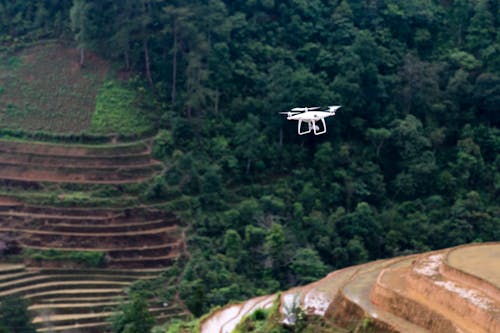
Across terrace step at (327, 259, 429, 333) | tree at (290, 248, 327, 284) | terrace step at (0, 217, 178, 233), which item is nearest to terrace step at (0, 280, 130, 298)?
terrace step at (0, 217, 178, 233)

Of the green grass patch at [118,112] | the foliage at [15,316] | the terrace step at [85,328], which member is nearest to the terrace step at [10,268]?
the terrace step at [85,328]

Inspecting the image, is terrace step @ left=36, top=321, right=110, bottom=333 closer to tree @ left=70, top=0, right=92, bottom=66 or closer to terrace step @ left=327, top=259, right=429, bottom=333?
terrace step @ left=327, top=259, right=429, bottom=333

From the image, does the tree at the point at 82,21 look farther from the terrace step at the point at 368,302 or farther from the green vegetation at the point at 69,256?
the terrace step at the point at 368,302

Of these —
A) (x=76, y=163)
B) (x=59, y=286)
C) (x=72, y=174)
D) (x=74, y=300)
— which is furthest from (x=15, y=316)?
(x=76, y=163)

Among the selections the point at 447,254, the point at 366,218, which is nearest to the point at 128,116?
the point at 366,218

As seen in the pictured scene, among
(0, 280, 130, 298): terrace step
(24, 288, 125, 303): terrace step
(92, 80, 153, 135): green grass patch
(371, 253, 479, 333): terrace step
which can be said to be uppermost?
(92, 80, 153, 135): green grass patch

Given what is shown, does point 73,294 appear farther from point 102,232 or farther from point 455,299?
point 455,299

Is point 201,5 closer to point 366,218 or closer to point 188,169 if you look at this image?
point 188,169

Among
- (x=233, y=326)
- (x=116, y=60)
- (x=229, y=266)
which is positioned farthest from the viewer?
(x=116, y=60)
